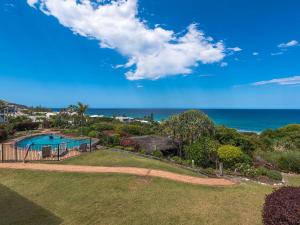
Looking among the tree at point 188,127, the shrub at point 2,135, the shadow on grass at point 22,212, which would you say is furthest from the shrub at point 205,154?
the shrub at point 2,135

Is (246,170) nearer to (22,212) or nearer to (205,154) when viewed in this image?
(205,154)

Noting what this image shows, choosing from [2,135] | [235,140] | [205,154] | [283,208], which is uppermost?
[283,208]

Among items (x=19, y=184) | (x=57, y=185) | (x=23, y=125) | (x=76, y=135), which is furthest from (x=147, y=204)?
(x=23, y=125)

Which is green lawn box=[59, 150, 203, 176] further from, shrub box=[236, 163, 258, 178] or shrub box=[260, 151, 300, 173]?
shrub box=[260, 151, 300, 173]

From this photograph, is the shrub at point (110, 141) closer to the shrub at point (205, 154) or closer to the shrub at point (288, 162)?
the shrub at point (205, 154)

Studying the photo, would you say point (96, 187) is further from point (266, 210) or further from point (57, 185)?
point (266, 210)

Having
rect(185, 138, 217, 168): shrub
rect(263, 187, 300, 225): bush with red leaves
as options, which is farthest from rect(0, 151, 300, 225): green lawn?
rect(185, 138, 217, 168): shrub

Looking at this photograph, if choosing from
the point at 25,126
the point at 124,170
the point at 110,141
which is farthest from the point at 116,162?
the point at 25,126
